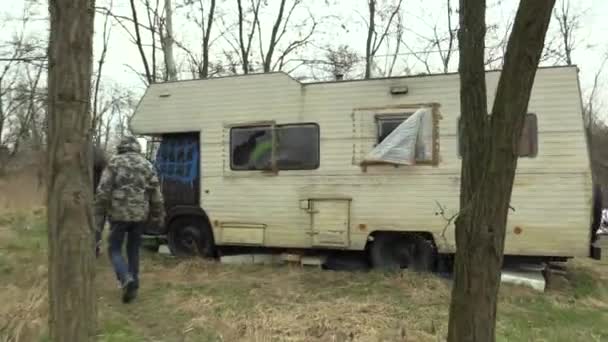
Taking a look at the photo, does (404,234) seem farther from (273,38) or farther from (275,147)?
(273,38)

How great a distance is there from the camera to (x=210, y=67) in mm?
23953

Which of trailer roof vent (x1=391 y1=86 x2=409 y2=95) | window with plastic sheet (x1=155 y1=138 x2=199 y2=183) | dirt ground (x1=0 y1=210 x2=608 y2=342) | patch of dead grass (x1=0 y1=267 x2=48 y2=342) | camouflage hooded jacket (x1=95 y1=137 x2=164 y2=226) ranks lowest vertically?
dirt ground (x1=0 y1=210 x2=608 y2=342)

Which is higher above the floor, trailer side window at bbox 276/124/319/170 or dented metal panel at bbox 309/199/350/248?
trailer side window at bbox 276/124/319/170

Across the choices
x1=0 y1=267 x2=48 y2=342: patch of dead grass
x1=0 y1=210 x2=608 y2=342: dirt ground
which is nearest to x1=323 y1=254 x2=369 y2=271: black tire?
x1=0 y1=210 x2=608 y2=342: dirt ground

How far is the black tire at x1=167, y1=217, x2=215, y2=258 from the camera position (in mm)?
8734

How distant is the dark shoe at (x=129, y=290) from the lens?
5762mm

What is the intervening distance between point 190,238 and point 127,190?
3.15m

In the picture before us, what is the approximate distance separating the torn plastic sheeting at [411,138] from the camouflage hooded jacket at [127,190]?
3021mm

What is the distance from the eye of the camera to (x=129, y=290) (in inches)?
228

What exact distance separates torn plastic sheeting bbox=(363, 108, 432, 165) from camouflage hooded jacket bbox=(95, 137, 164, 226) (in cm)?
302

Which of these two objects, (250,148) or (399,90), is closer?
(399,90)

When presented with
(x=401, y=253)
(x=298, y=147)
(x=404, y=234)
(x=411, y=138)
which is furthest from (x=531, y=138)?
(x=298, y=147)

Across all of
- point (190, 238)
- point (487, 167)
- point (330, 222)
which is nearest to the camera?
point (487, 167)

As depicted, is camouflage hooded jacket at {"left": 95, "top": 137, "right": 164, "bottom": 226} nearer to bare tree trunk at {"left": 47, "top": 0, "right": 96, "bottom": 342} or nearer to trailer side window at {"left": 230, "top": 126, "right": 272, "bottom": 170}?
trailer side window at {"left": 230, "top": 126, "right": 272, "bottom": 170}
